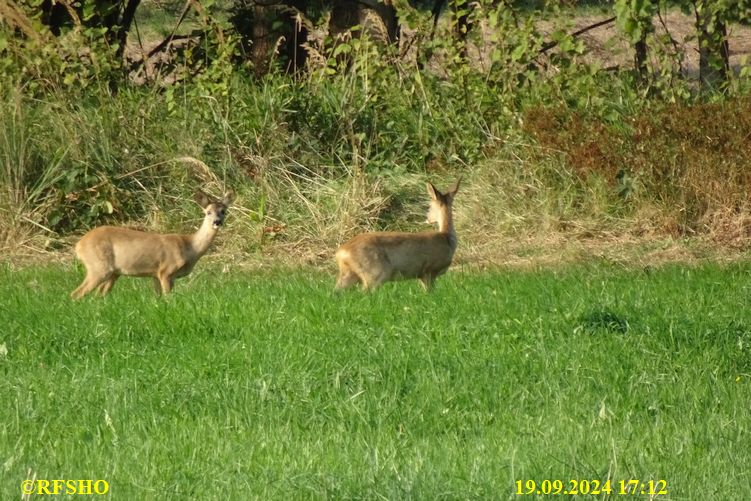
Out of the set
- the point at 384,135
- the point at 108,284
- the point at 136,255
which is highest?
the point at 384,135

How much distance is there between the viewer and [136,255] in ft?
40.7

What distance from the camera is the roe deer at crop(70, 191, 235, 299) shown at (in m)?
12.3

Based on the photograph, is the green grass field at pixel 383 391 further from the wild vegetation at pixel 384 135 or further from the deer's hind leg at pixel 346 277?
the wild vegetation at pixel 384 135

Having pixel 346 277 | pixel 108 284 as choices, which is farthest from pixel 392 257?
pixel 108 284

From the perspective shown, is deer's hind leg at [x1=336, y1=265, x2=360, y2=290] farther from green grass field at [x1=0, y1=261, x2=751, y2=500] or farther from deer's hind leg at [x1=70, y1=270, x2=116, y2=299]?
deer's hind leg at [x1=70, y1=270, x2=116, y2=299]

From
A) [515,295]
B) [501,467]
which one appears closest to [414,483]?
[501,467]

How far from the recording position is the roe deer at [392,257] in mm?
11594
